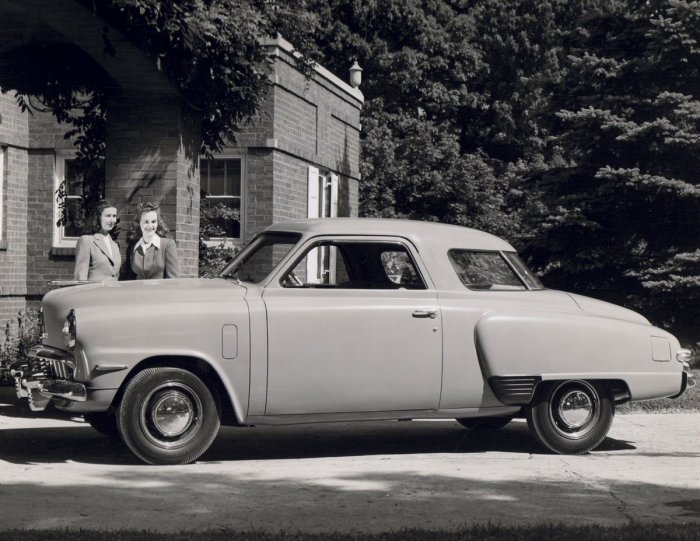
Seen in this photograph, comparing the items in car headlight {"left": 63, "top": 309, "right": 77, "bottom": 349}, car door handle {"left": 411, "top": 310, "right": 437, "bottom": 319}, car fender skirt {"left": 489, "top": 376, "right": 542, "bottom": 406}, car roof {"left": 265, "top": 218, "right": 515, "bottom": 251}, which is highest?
car roof {"left": 265, "top": 218, "right": 515, "bottom": 251}

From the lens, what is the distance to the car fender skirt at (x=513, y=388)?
29.2 feet

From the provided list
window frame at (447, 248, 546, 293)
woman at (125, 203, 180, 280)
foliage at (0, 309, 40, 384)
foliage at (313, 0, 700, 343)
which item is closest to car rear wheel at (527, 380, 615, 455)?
window frame at (447, 248, 546, 293)

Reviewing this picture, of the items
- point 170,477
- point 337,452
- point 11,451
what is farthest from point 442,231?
point 11,451

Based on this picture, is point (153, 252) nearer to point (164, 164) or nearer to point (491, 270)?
point (164, 164)

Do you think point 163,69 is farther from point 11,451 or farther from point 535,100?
point 535,100

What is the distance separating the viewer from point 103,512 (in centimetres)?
675

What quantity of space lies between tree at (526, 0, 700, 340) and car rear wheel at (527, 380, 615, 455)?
8.40 m

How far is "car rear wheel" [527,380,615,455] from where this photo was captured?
9.11 metres

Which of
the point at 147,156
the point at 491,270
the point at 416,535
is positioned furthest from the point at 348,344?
the point at 147,156

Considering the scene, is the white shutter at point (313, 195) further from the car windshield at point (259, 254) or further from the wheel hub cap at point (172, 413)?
the wheel hub cap at point (172, 413)

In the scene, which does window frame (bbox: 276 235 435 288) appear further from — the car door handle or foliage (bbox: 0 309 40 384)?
foliage (bbox: 0 309 40 384)

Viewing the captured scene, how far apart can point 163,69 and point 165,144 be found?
1.00 meters

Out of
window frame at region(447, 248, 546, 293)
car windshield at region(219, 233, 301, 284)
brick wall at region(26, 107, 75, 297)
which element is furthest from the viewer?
brick wall at region(26, 107, 75, 297)

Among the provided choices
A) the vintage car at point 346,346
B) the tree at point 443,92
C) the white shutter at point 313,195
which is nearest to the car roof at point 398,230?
the vintage car at point 346,346
